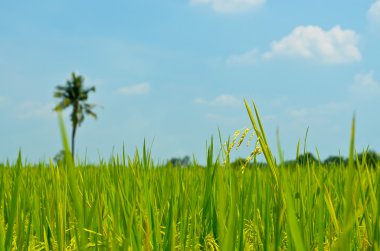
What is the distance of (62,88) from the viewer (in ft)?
147

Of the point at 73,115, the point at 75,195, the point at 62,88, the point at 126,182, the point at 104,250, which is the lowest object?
the point at 104,250

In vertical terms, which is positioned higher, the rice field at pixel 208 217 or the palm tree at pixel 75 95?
the palm tree at pixel 75 95

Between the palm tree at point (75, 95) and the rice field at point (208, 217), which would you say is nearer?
the rice field at point (208, 217)

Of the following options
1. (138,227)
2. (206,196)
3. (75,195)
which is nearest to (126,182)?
(206,196)

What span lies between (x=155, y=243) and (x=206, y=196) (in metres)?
0.68

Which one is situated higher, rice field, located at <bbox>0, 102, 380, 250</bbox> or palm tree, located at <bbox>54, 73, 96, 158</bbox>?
palm tree, located at <bbox>54, 73, 96, 158</bbox>

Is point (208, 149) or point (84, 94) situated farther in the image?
point (84, 94)

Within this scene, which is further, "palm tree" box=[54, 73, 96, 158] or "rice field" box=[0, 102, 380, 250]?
"palm tree" box=[54, 73, 96, 158]

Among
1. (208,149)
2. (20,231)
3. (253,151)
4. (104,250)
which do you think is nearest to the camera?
(104,250)

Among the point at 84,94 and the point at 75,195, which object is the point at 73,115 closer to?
the point at 84,94

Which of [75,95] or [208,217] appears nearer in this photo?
[208,217]

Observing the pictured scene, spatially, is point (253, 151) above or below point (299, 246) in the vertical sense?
above

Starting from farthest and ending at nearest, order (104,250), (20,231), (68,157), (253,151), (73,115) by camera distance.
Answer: (73,115) < (253,151) < (20,231) < (104,250) < (68,157)

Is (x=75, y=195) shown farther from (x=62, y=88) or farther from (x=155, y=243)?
(x=62, y=88)
